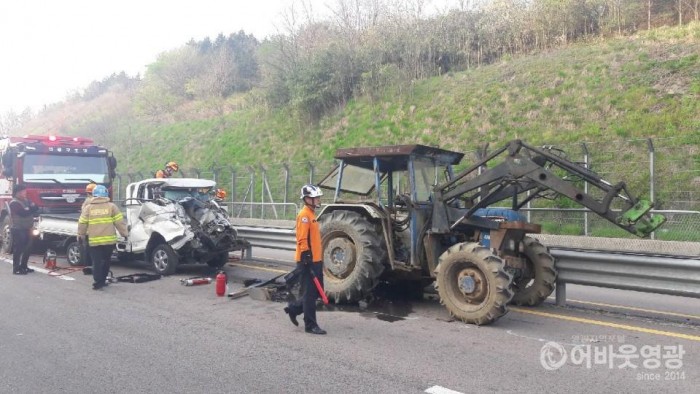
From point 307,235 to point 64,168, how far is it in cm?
1012

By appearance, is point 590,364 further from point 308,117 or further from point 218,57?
point 218,57

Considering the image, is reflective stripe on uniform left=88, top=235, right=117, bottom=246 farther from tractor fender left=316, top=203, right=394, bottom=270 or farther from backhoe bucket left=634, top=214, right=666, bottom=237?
backhoe bucket left=634, top=214, right=666, bottom=237

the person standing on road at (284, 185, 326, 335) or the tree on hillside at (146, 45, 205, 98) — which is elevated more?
the tree on hillside at (146, 45, 205, 98)

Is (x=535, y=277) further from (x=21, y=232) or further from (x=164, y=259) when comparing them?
(x=21, y=232)

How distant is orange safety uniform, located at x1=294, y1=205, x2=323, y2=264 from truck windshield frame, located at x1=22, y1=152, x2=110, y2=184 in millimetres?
9845

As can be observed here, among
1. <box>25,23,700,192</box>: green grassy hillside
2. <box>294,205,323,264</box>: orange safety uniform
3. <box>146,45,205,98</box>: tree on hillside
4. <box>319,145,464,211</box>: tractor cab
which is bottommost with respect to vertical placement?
<box>294,205,323,264</box>: orange safety uniform

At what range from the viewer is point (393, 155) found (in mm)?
7473

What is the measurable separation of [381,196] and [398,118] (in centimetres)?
1651

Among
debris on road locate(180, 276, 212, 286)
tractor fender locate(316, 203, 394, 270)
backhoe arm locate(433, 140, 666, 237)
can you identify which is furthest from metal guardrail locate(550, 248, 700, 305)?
debris on road locate(180, 276, 212, 286)

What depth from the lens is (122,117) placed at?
46500 mm

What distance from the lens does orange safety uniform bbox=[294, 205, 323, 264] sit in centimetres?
632

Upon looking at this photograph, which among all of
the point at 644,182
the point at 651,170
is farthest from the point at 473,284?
the point at 644,182

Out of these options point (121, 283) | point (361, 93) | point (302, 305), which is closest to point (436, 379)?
point (302, 305)

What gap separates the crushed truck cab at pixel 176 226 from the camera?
33.6 feet
